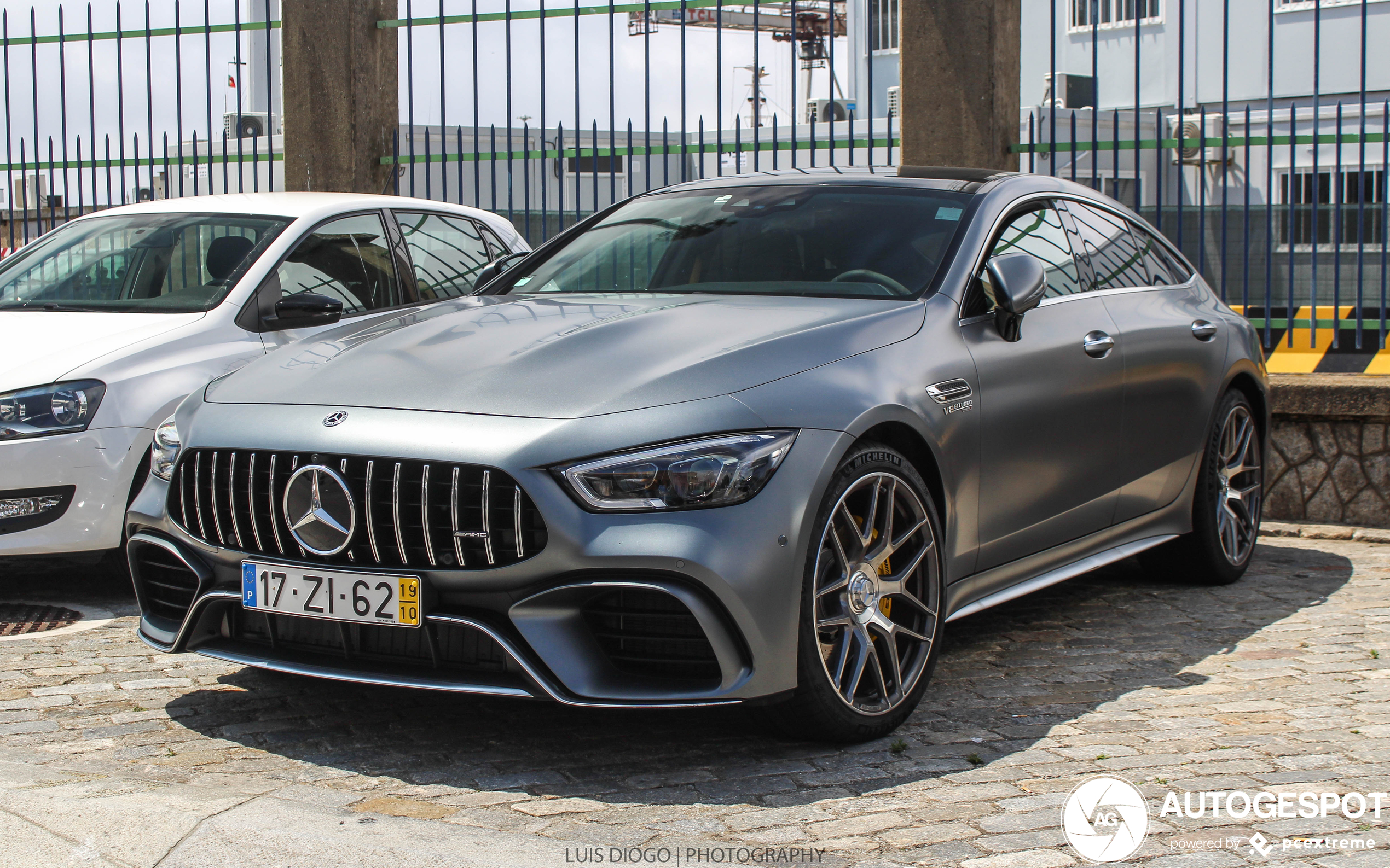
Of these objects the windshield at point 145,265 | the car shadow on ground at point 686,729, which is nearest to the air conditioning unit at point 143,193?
the windshield at point 145,265

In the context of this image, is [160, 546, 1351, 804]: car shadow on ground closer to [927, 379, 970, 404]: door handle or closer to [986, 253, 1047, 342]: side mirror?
[927, 379, 970, 404]: door handle

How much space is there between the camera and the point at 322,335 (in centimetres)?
456

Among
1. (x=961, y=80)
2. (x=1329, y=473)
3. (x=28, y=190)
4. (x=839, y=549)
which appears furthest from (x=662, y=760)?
(x=28, y=190)

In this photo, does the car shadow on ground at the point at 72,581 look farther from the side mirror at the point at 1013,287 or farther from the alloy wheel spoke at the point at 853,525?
the side mirror at the point at 1013,287

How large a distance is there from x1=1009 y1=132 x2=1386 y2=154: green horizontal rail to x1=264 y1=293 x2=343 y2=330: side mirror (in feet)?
13.9

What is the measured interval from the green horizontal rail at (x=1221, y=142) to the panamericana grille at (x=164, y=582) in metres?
5.69

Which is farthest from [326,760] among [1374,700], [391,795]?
[1374,700]

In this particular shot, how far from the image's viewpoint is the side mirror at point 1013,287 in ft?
14.8

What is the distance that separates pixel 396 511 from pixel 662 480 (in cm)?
66

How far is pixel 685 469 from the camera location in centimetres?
346

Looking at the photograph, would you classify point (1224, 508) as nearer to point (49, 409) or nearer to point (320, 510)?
point (320, 510)

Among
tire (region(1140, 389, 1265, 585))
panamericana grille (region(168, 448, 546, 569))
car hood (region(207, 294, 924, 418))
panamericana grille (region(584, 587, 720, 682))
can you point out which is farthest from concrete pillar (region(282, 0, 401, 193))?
panamericana grille (region(584, 587, 720, 682))

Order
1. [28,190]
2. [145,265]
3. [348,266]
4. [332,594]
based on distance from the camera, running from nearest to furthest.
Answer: [332,594] → [145,265] → [348,266] → [28,190]

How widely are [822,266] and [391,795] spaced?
A: 7.13 feet
